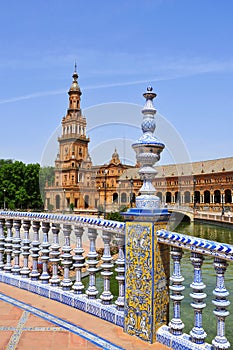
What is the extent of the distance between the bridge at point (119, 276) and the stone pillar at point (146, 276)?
1 cm

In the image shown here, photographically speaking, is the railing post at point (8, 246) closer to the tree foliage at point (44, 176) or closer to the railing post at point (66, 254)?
the railing post at point (66, 254)

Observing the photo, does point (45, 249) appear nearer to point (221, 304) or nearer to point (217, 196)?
point (221, 304)

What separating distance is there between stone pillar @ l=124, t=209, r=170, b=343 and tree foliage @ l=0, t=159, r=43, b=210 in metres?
48.6

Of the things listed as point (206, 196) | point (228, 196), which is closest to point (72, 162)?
point (228, 196)

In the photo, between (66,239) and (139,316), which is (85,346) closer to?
(139,316)

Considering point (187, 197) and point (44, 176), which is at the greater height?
point (187, 197)

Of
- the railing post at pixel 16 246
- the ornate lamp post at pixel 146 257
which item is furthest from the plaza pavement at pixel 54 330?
the railing post at pixel 16 246

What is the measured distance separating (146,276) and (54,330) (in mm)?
1214

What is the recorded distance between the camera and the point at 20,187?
171 feet

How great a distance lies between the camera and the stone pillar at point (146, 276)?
3.48 m

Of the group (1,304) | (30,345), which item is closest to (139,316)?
(30,345)

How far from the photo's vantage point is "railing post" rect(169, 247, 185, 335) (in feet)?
11.0

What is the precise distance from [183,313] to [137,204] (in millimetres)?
4124

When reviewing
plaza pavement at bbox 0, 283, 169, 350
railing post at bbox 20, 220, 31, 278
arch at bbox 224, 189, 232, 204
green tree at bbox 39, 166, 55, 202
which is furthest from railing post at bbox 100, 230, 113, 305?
arch at bbox 224, 189, 232, 204
